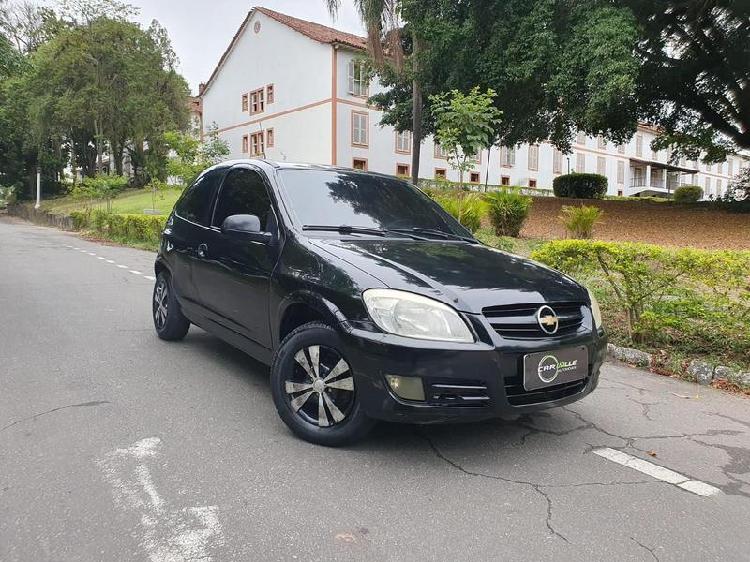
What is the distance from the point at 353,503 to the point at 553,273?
1.94 meters

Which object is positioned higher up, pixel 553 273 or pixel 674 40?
pixel 674 40

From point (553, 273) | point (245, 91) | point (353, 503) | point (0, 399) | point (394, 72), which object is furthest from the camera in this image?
point (245, 91)

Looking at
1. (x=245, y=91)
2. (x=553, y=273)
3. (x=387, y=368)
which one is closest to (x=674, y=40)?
(x=553, y=273)

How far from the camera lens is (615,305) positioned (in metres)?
6.27

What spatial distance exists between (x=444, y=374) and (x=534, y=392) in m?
0.55

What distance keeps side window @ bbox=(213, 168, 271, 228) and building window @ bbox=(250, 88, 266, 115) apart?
38726 mm

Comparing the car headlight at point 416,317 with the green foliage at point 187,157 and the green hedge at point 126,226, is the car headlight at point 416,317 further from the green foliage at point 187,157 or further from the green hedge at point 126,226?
the green foliage at point 187,157

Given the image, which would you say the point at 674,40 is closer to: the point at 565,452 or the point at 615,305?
the point at 615,305

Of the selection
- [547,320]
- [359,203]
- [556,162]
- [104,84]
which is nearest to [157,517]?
[547,320]

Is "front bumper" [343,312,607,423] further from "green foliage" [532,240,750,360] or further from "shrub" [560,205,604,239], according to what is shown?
"shrub" [560,205,604,239]

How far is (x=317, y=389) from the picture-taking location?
3.52 meters

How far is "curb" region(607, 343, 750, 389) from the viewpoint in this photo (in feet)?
17.1

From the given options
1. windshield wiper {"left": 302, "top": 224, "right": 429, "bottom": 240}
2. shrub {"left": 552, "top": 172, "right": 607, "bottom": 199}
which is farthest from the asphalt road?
shrub {"left": 552, "top": 172, "right": 607, "bottom": 199}

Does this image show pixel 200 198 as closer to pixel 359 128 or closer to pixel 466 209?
pixel 466 209
